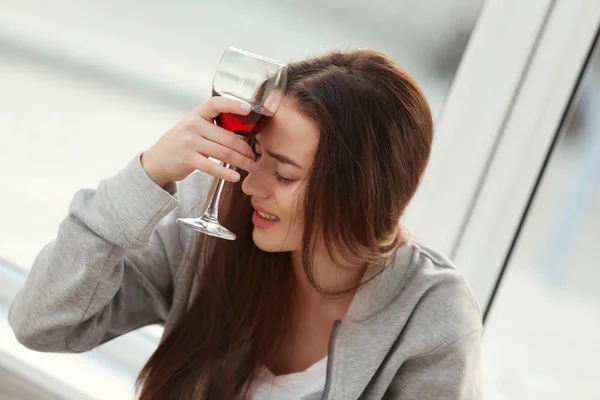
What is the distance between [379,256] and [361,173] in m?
0.20

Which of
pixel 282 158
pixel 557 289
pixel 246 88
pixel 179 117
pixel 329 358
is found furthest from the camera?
pixel 179 117

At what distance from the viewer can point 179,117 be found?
2379mm

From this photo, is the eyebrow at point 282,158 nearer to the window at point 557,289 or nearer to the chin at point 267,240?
the chin at point 267,240

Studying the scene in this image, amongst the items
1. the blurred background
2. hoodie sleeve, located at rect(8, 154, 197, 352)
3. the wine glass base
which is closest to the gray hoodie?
hoodie sleeve, located at rect(8, 154, 197, 352)

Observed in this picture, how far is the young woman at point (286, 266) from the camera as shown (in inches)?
52.9

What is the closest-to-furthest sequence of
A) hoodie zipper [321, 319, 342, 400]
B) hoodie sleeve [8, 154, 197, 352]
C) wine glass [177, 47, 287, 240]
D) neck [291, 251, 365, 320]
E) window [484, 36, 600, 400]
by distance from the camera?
wine glass [177, 47, 287, 240] < hoodie sleeve [8, 154, 197, 352] < hoodie zipper [321, 319, 342, 400] < neck [291, 251, 365, 320] < window [484, 36, 600, 400]

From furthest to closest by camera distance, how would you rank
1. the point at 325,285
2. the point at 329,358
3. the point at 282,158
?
the point at 325,285 → the point at 329,358 → the point at 282,158

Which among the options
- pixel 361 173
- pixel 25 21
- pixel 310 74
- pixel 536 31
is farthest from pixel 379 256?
pixel 25 21

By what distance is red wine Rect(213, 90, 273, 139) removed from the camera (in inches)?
47.1

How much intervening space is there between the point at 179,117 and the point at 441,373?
121 cm

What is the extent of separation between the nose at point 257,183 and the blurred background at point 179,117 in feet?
2.56

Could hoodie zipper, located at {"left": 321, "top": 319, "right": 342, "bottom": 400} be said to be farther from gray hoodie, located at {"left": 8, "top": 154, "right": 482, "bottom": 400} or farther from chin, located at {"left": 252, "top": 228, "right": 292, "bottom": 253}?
chin, located at {"left": 252, "top": 228, "right": 292, "bottom": 253}

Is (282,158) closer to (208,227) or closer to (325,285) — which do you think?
(208,227)

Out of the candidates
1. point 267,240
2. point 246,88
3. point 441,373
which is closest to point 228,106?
point 246,88
